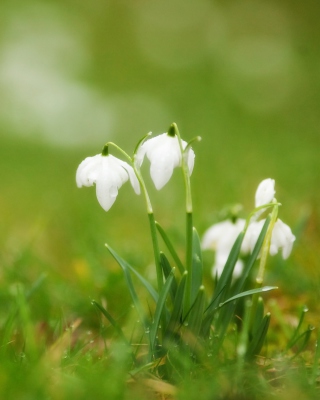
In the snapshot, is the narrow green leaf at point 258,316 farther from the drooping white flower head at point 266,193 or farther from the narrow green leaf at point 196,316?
the drooping white flower head at point 266,193

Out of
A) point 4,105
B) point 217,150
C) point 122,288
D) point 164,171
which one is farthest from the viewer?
point 4,105

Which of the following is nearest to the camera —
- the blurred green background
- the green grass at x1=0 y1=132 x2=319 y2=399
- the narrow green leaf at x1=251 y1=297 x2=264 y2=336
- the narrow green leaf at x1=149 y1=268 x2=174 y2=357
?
the green grass at x1=0 y1=132 x2=319 y2=399

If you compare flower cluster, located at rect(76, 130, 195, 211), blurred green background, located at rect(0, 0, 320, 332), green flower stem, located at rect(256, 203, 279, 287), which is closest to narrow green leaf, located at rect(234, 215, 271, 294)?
green flower stem, located at rect(256, 203, 279, 287)

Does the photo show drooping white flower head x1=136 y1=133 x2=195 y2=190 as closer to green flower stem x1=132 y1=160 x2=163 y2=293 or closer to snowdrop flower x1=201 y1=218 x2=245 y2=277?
green flower stem x1=132 y1=160 x2=163 y2=293

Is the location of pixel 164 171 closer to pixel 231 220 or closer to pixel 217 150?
pixel 231 220

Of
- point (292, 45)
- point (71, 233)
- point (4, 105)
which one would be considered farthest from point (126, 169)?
point (292, 45)

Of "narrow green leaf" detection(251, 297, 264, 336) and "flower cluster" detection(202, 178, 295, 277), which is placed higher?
"flower cluster" detection(202, 178, 295, 277)

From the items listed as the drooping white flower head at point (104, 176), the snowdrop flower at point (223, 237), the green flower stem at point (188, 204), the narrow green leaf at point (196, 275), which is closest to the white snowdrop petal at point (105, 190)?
the drooping white flower head at point (104, 176)
